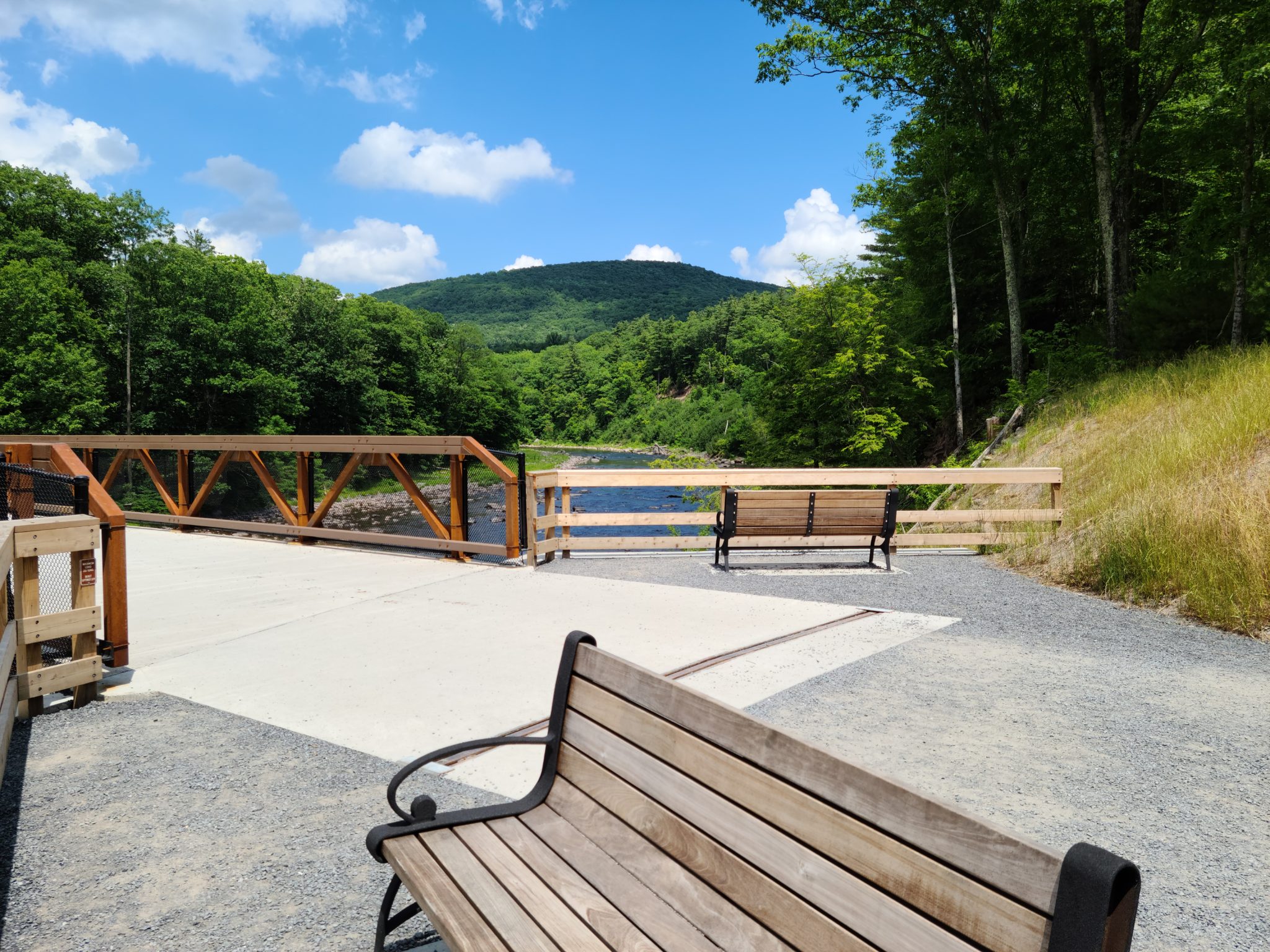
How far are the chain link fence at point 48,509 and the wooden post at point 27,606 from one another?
3cm

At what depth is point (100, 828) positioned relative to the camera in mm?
2920

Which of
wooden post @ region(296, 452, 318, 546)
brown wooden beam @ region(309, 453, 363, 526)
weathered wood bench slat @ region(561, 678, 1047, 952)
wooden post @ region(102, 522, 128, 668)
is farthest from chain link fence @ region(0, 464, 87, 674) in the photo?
wooden post @ region(296, 452, 318, 546)

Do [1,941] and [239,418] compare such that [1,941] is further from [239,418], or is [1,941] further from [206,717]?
[239,418]

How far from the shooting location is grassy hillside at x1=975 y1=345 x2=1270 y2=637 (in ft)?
20.9

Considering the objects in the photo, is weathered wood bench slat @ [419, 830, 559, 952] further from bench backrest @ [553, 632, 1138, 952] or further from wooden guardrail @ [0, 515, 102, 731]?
wooden guardrail @ [0, 515, 102, 731]

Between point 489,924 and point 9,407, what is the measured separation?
130ft

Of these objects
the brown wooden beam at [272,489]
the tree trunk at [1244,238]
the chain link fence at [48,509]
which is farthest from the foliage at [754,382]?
the chain link fence at [48,509]

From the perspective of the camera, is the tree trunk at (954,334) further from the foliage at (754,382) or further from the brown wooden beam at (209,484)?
the brown wooden beam at (209,484)

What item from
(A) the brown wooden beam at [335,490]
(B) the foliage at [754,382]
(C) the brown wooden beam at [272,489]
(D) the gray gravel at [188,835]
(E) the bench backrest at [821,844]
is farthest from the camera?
(B) the foliage at [754,382]

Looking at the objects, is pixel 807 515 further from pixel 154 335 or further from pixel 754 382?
pixel 154 335

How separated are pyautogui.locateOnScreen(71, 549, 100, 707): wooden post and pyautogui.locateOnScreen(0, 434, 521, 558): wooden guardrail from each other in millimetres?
4074

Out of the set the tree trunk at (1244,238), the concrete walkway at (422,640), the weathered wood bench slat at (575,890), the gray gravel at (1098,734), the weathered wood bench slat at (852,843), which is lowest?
the gray gravel at (1098,734)

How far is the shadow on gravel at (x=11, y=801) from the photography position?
2574 millimetres

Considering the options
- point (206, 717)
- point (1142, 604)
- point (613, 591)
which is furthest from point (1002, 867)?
point (1142, 604)
